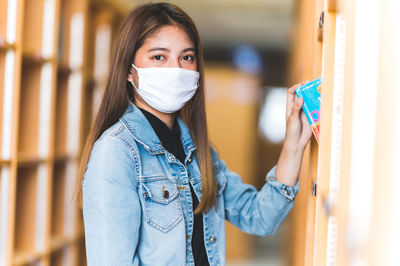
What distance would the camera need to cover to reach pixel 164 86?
1382 mm

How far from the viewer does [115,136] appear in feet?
4.07

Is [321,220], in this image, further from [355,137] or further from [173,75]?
[173,75]

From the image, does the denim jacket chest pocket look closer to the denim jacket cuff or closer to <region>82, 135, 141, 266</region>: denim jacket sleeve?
<region>82, 135, 141, 266</region>: denim jacket sleeve

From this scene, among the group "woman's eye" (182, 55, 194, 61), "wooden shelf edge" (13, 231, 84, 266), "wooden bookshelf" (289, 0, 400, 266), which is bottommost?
"wooden shelf edge" (13, 231, 84, 266)

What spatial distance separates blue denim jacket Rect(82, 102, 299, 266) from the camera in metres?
1.17

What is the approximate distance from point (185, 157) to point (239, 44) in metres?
6.33

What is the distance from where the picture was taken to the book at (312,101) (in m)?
1.22

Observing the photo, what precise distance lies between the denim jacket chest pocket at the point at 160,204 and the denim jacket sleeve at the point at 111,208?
34 millimetres

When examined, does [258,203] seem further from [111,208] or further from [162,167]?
[111,208]

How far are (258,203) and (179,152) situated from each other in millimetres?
323

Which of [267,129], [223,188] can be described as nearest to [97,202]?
[223,188]

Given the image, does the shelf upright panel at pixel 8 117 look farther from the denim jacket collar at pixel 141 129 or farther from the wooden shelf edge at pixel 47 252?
the denim jacket collar at pixel 141 129

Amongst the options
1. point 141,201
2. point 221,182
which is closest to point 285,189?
point 221,182

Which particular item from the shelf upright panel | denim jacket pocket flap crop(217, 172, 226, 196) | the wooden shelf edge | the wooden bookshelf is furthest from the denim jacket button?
the wooden shelf edge
